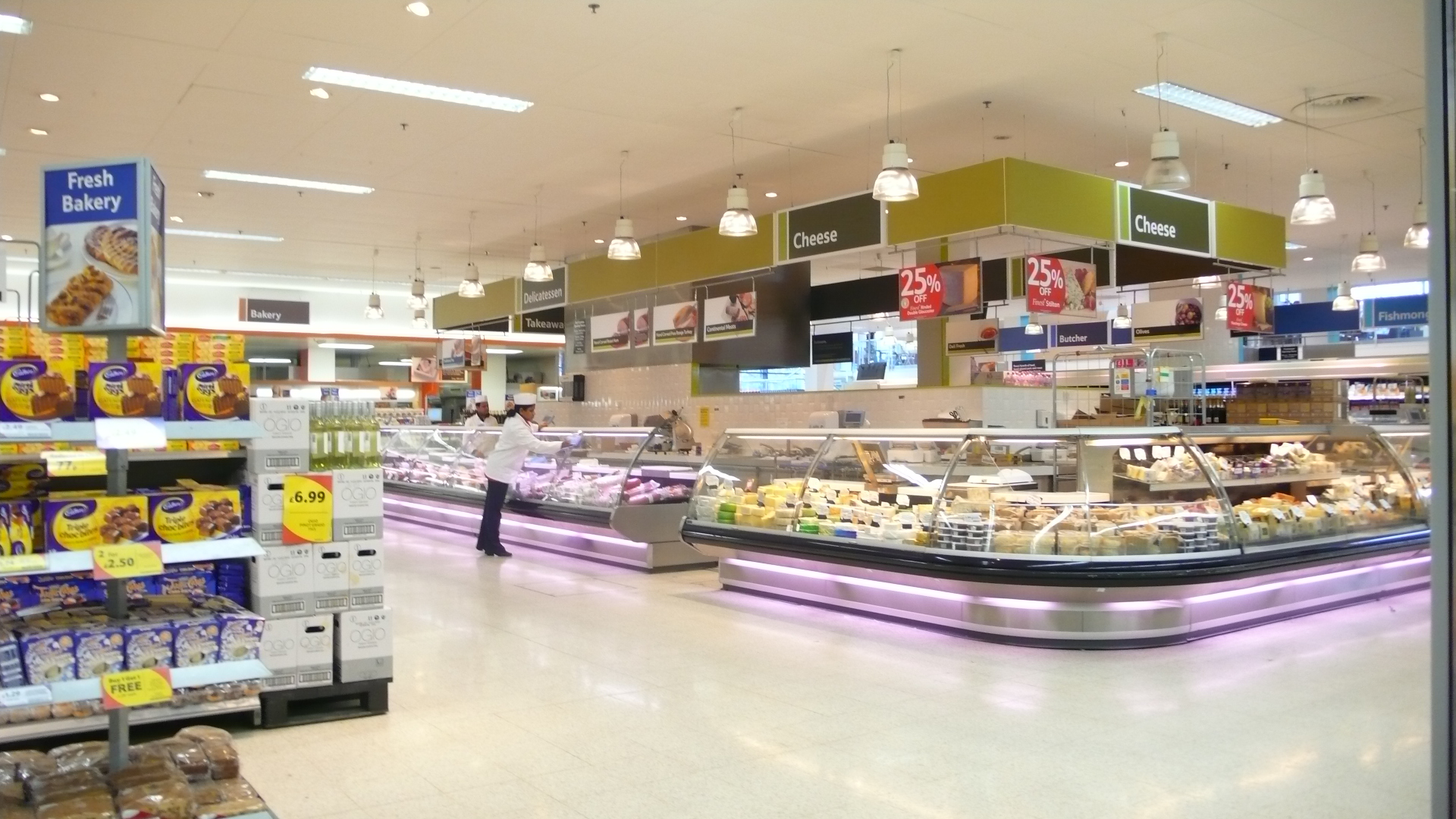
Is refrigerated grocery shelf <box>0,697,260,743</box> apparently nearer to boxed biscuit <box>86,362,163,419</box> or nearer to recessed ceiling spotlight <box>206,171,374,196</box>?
boxed biscuit <box>86,362,163,419</box>

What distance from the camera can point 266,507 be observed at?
451 cm

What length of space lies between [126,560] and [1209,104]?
8.59m

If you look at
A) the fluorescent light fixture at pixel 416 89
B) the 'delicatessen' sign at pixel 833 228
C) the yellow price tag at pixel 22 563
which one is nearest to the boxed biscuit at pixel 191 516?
the yellow price tag at pixel 22 563

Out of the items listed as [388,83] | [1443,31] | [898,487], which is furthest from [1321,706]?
[388,83]

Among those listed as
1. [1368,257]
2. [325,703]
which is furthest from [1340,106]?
[325,703]

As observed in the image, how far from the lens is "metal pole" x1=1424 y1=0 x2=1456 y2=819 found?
226cm

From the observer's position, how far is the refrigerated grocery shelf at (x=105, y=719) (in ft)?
12.8

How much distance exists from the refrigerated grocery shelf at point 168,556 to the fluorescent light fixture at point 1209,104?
7395 mm

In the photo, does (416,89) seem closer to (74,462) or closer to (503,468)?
(503,468)

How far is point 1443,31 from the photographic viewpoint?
2326 millimetres

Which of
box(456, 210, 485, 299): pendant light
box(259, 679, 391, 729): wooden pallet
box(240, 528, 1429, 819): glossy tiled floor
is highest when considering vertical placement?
box(456, 210, 485, 299): pendant light

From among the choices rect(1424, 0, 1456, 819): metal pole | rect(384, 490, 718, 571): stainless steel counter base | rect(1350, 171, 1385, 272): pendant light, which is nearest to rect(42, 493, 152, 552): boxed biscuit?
rect(1424, 0, 1456, 819): metal pole

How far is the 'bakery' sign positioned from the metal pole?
63.0ft

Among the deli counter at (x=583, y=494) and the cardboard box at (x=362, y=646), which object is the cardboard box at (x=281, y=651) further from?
the deli counter at (x=583, y=494)
